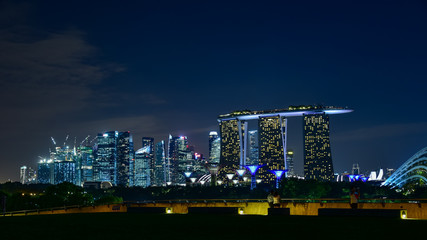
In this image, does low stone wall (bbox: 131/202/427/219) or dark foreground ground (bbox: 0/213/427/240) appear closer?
dark foreground ground (bbox: 0/213/427/240)

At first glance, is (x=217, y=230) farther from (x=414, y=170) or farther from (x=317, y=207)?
(x=414, y=170)

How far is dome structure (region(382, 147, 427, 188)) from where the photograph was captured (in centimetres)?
15812

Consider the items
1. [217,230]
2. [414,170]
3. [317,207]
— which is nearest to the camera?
[217,230]

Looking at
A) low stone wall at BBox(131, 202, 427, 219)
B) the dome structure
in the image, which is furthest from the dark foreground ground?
the dome structure

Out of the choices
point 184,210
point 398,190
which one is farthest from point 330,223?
point 398,190

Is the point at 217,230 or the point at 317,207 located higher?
the point at 217,230

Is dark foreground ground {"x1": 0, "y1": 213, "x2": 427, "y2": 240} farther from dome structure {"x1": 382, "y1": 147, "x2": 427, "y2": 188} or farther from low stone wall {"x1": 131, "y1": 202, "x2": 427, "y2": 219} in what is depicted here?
dome structure {"x1": 382, "y1": 147, "x2": 427, "y2": 188}

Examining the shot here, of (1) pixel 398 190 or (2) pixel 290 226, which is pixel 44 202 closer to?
(2) pixel 290 226

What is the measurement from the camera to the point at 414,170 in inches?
6604

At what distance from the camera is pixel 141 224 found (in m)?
23.1

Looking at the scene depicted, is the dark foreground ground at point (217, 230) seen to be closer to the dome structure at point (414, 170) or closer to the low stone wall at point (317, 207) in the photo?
the low stone wall at point (317, 207)

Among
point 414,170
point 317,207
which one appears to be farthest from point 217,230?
point 414,170

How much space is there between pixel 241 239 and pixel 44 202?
302ft

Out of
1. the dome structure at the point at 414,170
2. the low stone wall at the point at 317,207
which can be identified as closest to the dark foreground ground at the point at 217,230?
the low stone wall at the point at 317,207
